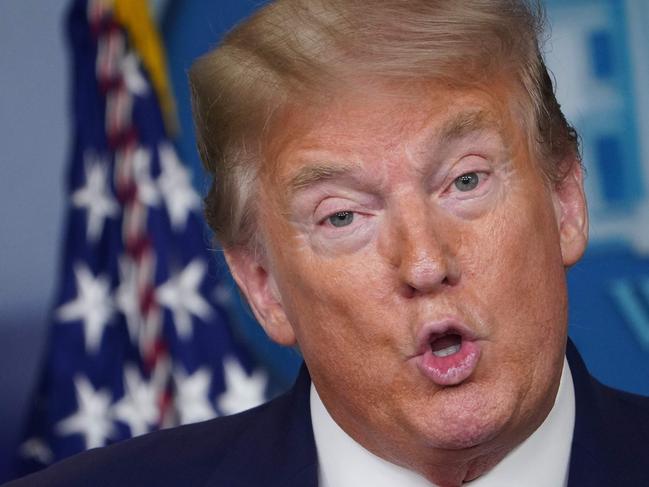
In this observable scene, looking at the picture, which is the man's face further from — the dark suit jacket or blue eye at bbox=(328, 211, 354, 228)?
the dark suit jacket

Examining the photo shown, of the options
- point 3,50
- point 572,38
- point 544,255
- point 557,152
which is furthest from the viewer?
point 3,50

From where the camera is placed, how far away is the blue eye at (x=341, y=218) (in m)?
1.86

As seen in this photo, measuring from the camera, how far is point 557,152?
200cm

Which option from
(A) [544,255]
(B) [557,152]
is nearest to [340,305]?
(A) [544,255]

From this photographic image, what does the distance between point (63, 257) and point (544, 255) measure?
210 cm

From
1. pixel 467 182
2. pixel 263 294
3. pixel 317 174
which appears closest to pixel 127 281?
pixel 263 294

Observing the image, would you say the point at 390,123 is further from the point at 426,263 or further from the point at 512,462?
the point at 512,462

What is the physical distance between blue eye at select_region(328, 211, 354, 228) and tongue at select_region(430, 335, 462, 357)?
0.72 feet

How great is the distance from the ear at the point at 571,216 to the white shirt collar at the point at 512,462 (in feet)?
0.59

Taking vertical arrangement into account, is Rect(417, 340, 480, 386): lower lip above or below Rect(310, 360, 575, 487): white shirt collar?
above

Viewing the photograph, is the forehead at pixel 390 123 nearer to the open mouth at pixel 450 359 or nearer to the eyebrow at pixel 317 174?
the eyebrow at pixel 317 174

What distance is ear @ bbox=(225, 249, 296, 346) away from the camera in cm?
210

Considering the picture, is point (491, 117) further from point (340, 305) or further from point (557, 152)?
point (340, 305)

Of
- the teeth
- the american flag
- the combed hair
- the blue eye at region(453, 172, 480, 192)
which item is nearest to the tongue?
the teeth
